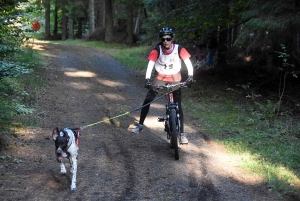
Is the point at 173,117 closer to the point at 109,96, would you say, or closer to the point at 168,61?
the point at 168,61

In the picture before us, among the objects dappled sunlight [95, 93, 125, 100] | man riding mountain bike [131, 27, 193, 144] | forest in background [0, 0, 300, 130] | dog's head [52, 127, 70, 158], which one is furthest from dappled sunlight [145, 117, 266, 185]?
dappled sunlight [95, 93, 125, 100]

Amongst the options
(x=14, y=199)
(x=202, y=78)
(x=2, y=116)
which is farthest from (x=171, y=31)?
(x=202, y=78)

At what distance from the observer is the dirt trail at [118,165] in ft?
17.6

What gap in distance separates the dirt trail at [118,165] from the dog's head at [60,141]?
0.66 m

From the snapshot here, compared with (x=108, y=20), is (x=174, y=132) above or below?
below

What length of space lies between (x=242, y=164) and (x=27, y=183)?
400cm

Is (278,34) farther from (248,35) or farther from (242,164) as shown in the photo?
(242,164)

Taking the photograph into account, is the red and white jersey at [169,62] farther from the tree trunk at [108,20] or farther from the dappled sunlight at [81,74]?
the tree trunk at [108,20]

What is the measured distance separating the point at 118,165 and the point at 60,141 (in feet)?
5.41

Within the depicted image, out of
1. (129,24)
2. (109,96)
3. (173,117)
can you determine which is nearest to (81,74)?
(109,96)

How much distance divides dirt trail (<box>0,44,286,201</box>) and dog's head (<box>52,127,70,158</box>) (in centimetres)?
66

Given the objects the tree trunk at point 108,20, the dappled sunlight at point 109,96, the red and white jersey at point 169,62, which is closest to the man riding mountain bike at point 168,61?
the red and white jersey at point 169,62

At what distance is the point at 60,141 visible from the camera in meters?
5.05

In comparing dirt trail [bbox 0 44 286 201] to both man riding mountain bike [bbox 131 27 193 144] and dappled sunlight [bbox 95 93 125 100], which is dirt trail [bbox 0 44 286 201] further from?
dappled sunlight [bbox 95 93 125 100]
